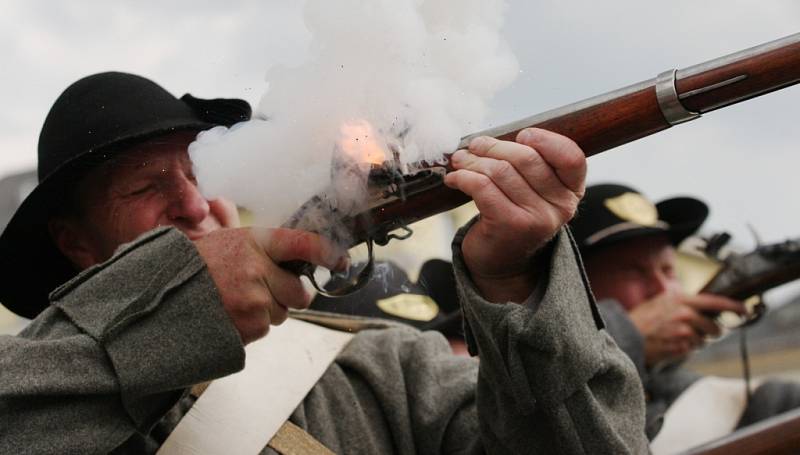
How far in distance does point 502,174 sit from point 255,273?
1.95ft

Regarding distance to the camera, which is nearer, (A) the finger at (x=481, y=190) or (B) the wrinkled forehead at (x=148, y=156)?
(A) the finger at (x=481, y=190)

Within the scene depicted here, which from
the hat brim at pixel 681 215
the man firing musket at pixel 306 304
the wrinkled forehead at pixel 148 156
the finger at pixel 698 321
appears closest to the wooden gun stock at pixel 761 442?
the man firing musket at pixel 306 304

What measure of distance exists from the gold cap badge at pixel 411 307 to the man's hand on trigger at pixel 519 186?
181 centimetres

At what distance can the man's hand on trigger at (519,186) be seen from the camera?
2012mm

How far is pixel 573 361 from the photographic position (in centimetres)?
224

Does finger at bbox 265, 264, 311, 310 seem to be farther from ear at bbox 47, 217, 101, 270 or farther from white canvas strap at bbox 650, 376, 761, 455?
white canvas strap at bbox 650, 376, 761, 455

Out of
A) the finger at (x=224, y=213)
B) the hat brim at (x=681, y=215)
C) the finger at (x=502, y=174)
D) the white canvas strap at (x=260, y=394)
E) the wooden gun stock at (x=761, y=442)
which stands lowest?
the hat brim at (x=681, y=215)

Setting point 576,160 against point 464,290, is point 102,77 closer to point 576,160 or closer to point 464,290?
point 464,290

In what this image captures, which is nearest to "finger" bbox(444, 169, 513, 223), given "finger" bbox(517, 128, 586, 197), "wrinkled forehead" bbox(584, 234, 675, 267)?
"finger" bbox(517, 128, 586, 197)

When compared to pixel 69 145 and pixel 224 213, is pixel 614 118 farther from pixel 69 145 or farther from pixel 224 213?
pixel 69 145

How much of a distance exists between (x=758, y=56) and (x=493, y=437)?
113cm

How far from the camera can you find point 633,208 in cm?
534

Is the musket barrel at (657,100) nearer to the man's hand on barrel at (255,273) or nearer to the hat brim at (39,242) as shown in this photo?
the man's hand on barrel at (255,273)

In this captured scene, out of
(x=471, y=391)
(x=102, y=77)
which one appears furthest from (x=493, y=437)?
(x=102, y=77)
